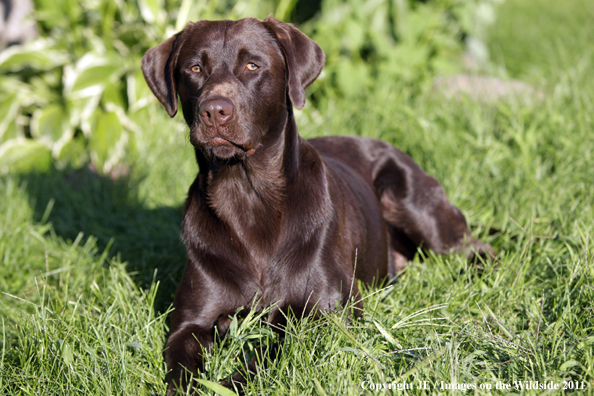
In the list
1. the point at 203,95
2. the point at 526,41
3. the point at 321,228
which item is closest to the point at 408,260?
the point at 321,228

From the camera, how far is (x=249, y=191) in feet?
8.41

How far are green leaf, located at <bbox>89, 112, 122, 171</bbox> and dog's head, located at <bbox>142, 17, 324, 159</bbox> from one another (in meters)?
2.30

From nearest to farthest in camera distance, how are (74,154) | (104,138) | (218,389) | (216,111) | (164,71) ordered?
(218,389), (216,111), (164,71), (104,138), (74,154)

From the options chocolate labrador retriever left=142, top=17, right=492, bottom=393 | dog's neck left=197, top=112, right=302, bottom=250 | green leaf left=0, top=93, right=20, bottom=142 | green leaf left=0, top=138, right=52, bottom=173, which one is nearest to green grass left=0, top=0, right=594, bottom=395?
chocolate labrador retriever left=142, top=17, right=492, bottom=393

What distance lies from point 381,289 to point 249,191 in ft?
2.39

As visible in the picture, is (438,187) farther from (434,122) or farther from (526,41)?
(526,41)

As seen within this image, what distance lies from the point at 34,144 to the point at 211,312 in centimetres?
346

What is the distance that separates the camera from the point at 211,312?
2455 millimetres

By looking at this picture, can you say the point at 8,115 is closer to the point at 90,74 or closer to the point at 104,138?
the point at 90,74

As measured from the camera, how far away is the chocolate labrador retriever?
2383mm

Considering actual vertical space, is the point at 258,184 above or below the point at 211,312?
above

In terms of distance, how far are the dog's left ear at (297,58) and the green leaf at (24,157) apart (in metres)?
3.12

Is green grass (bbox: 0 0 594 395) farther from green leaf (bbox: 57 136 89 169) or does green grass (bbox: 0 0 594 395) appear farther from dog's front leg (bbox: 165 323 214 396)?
green leaf (bbox: 57 136 89 169)

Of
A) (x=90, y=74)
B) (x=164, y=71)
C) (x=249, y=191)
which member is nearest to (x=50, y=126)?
(x=90, y=74)
